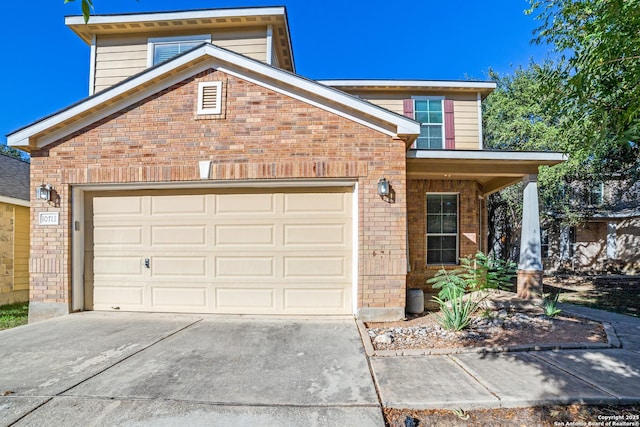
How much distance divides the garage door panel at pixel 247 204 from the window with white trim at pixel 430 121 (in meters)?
5.27

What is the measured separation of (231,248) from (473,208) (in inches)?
236

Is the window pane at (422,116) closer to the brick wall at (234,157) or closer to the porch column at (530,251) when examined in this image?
the porch column at (530,251)

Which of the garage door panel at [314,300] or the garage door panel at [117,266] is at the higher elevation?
the garage door panel at [117,266]

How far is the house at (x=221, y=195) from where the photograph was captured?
18.0 ft

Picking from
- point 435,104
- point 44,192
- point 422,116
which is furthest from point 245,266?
point 435,104

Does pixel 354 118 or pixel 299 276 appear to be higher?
pixel 354 118

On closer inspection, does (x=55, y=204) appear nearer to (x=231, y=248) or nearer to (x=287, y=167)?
(x=231, y=248)

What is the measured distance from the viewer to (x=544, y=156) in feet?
21.0

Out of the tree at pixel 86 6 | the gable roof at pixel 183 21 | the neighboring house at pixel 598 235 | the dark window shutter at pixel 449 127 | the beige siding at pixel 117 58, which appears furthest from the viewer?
the neighboring house at pixel 598 235

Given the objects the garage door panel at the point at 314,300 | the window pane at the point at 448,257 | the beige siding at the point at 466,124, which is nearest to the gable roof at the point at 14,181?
the garage door panel at the point at 314,300

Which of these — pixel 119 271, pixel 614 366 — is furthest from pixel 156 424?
pixel 614 366

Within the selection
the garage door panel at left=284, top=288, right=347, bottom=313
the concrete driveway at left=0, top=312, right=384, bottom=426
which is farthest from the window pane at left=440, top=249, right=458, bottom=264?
the concrete driveway at left=0, top=312, right=384, bottom=426

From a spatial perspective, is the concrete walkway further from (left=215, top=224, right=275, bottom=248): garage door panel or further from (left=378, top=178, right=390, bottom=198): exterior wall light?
(left=215, top=224, right=275, bottom=248): garage door panel

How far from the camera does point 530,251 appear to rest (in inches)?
253
